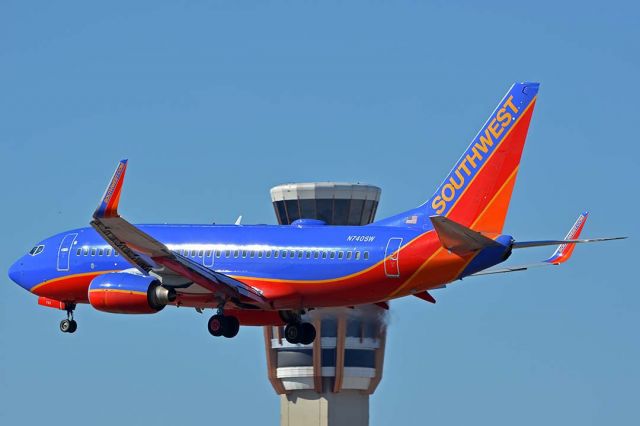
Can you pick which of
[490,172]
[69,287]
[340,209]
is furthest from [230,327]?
[340,209]

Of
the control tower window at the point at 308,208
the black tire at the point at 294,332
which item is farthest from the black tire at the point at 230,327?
the control tower window at the point at 308,208

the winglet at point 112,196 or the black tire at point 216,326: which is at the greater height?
the winglet at point 112,196

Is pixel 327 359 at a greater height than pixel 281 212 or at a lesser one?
lesser

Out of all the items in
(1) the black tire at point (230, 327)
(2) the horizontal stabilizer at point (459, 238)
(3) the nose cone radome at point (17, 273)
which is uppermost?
(3) the nose cone radome at point (17, 273)

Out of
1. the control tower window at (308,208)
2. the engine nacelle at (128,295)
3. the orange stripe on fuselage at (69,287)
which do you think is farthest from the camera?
the control tower window at (308,208)

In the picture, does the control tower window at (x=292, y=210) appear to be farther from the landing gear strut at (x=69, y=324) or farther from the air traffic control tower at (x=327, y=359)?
the landing gear strut at (x=69, y=324)

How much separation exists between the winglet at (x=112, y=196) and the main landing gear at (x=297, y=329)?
46.9ft

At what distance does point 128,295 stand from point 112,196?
7.72 m

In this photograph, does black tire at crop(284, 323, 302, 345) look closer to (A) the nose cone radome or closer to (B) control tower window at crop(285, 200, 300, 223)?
(A) the nose cone radome

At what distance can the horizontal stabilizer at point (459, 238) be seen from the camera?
77750mm

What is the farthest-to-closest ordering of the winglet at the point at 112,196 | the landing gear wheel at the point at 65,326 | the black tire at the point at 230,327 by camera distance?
the landing gear wheel at the point at 65,326 → the black tire at the point at 230,327 → the winglet at the point at 112,196

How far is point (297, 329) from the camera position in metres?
90.5

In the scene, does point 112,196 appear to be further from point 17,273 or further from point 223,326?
point 17,273

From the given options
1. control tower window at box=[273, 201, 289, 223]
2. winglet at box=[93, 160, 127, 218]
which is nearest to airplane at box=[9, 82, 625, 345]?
winglet at box=[93, 160, 127, 218]
